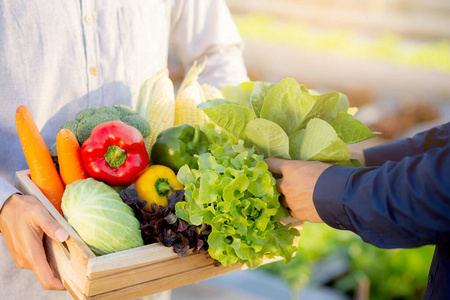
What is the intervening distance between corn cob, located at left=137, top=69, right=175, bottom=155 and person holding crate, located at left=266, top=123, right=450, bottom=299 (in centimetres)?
59

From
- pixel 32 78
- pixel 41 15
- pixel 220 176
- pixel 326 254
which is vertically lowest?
pixel 326 254

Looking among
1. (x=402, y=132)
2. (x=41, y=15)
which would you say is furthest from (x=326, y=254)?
(x=41, y=15)

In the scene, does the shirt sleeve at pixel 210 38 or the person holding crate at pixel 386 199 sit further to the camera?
the shirt sleeve at pixel 210 38

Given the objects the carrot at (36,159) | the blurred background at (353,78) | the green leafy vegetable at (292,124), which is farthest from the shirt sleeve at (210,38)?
the blurred background at (353,78)

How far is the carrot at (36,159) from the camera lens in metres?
1.38

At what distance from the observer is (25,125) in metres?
1.38

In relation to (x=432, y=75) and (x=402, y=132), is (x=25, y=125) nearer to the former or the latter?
(x=402, y=132)

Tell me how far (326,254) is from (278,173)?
7.03 feet

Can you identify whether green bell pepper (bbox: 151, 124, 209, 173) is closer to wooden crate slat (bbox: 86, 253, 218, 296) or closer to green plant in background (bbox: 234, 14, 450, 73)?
wooden crate slat (bbox: 86, 253, 218, 296)

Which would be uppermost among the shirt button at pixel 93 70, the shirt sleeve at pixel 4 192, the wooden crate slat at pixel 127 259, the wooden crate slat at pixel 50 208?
the shirt button at pixel 93 70

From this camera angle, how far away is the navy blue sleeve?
0.99 metres

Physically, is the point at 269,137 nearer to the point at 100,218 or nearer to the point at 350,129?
the point at 350,129

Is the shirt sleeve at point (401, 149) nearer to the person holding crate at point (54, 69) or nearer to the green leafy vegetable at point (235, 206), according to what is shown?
the green leafy vegetable at point (235, 206)

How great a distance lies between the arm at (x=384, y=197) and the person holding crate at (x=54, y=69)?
83cm
